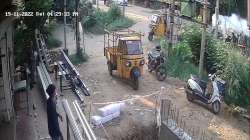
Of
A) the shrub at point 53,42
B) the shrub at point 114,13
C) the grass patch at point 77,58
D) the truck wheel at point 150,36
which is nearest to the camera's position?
the grass patch at point 77,58

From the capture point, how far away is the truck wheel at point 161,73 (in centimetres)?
1401

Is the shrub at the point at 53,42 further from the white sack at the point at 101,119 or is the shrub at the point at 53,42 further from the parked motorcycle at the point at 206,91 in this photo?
the white sack at the point at 101,119

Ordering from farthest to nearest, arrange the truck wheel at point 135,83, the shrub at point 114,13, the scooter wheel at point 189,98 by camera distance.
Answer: the shrub at point 114,13, the truck wheel at point 135,83, the scooter wheel at point 189,98

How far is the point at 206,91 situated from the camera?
39.4ft

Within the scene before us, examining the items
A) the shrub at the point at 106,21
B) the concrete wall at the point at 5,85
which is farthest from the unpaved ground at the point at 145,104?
the shrub at the point at 106,21

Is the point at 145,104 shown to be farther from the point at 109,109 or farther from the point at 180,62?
the point at 180,62

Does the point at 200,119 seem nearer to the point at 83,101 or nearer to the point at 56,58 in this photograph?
the point at 83,101

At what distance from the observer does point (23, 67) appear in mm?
12406

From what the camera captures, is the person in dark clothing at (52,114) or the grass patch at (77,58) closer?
the person in dark clothing at (52,114)

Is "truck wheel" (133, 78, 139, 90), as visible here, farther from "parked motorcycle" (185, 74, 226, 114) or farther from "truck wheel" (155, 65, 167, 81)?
"parked motorcycle" (185, 74, 226, 114)

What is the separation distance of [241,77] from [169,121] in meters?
2.62

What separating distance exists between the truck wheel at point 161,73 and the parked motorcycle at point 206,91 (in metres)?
1.71

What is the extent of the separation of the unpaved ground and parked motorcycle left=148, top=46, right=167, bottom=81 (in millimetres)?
212

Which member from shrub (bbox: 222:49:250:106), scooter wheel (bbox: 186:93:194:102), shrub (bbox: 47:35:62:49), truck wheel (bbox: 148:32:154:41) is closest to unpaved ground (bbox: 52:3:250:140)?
scooter wheel (bbox: 186:93:194:102)
